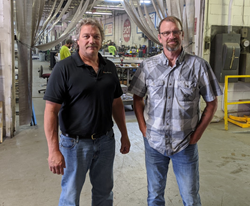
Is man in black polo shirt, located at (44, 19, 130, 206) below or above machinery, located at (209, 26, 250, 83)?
below

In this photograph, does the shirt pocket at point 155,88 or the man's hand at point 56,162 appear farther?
the shirt pocket at point 155,88

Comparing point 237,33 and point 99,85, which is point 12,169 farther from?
point 237,33

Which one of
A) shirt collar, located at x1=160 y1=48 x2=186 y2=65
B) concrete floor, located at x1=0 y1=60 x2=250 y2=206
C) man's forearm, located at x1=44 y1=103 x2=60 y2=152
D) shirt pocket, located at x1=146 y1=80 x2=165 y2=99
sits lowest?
concrete floor, located at x1=0 y1=60 x2=250 y2=206

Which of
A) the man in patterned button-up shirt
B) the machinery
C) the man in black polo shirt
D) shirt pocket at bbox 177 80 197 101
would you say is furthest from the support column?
the machinery

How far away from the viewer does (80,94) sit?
1.54 metres

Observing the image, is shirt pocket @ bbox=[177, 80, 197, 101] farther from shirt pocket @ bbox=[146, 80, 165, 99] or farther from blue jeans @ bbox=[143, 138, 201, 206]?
blue jeans @ bbox=[143, 138, 201, 206]

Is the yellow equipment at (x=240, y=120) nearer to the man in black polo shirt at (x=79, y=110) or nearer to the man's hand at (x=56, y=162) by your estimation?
the man in black polo shirt at (x=79, y=110)

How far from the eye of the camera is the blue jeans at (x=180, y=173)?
167 centimetres

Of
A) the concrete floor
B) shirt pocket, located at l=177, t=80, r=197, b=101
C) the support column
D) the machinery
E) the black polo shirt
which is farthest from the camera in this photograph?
the machinery

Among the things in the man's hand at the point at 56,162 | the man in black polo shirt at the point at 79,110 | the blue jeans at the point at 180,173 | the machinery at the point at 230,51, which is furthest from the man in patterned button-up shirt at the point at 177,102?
the machinery at the point at 230,51

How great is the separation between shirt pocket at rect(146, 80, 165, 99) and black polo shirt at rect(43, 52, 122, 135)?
25cm

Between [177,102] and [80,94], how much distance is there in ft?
2.01

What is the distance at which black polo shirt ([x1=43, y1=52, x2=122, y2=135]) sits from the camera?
152 cm

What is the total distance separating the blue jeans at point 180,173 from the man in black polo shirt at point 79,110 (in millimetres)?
349
